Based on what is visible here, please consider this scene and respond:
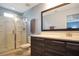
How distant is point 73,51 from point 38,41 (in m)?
0.93

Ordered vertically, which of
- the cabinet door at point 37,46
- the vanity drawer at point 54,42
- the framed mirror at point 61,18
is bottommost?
the cabinet door at point 37,46

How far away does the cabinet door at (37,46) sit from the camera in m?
1.91

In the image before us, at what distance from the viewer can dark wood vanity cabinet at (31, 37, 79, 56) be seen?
1.26 metres

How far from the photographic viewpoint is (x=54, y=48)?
1588mm

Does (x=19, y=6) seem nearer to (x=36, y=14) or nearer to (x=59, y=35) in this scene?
(x=36, y=14)

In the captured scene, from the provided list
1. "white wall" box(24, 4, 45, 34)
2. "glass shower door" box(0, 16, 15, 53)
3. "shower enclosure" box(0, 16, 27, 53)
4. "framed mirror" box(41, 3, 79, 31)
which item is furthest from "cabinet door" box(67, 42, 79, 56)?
"glass shower door" box(0, 16, 15, 53)

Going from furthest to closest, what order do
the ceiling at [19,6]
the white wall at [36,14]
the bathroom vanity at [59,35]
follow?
the white wall at [36,14]
the ceiling at [19,6]
the bathroom vanity at [59,35]

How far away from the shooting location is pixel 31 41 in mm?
2188

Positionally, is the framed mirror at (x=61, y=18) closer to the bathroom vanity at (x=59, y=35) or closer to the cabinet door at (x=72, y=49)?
the bathroom vanity at (x=59, y=35)

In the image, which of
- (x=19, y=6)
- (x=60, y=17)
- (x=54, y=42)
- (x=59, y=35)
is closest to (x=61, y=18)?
(x=60, y=17)

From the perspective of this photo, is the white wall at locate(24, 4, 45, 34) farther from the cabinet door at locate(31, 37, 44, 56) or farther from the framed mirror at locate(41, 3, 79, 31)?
the cabinet door at locate(31, 37, 44, 56)

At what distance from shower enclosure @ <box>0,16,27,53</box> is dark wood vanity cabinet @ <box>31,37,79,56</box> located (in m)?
0.44

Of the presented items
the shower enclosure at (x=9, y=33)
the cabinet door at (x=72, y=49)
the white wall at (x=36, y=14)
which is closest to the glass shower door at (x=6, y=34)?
the shower enclosure at (x=9, y=33)

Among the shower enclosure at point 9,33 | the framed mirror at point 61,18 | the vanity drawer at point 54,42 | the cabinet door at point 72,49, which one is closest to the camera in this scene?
the cabinet door at point 72,49
